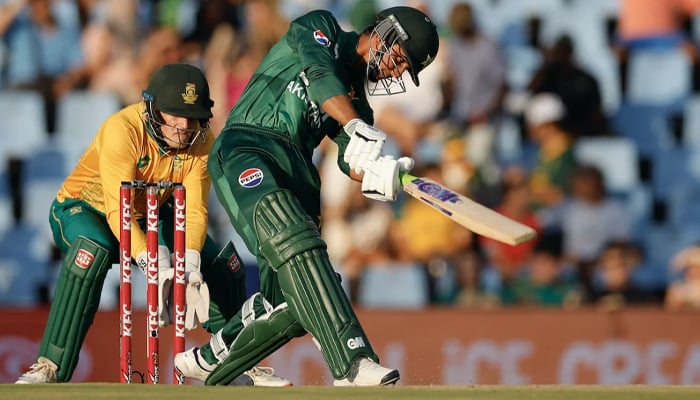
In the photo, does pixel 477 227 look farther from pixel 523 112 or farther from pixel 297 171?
pixel 523 112

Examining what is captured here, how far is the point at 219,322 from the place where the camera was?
618 centimetres

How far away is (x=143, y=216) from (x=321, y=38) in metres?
1.59

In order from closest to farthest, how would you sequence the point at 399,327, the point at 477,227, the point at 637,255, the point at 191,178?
the point at 477,227
the point at 191,178
the point at 399,327
the point at 637,255

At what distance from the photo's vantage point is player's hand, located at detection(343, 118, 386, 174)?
468 centimetres

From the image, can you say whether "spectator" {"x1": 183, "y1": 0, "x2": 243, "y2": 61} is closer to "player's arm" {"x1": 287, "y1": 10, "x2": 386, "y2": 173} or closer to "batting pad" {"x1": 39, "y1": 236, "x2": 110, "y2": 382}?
"batting pad" {"x1": 39, "y1": 236, "x2": 110, "y2": 382}

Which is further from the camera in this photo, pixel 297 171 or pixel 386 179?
pixel 297 171

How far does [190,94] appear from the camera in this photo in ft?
19.0

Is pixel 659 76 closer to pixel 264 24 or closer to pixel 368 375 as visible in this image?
pixel 264 24

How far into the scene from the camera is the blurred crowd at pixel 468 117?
9.23m

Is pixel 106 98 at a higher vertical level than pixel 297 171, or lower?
higher

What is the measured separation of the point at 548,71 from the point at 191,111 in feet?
16.5

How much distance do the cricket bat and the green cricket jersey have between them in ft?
1.91

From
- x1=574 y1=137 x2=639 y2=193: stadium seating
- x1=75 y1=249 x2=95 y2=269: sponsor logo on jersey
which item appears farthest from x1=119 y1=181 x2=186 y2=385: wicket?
x1=574 y1=137 x2=639 y2=193: stadium seating

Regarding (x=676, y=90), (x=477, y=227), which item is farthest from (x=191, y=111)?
(x=676, y=90)
